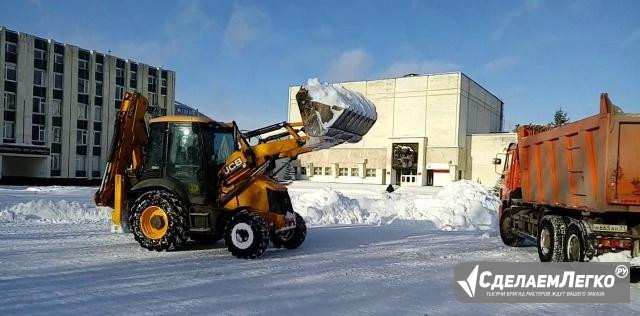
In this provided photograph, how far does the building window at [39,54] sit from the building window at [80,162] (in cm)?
1021

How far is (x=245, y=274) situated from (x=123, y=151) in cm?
432

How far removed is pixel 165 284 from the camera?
302 inches

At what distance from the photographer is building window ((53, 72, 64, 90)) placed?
52125 millimetres

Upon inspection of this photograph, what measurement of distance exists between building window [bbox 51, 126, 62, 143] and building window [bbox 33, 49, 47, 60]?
6814 millimetres

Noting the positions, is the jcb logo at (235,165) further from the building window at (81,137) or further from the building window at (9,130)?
the building window at (81,137)

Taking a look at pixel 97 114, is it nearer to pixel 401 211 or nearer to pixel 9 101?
pixel 9 101

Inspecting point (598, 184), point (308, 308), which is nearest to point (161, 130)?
point (308, 308)

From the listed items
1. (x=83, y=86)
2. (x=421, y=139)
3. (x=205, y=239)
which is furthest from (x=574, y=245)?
(x=421, y=139)

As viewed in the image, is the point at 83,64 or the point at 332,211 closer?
the point at 332,211

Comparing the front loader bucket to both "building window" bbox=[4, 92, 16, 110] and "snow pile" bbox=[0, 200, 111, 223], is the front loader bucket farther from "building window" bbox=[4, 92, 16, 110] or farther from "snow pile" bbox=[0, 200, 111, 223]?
"building window" bbox=[4, 92, 16, 110]

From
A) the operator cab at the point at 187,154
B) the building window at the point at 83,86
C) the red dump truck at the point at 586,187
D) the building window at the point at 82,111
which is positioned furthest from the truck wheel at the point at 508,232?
the building window at the point at 83,86

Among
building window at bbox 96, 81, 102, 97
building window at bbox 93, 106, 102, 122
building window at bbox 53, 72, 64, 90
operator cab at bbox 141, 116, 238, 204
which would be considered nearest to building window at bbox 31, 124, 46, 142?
building window at bbox 53, 72, 64, 90

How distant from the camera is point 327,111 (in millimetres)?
10203

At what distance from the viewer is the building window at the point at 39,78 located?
50588 millimetres
